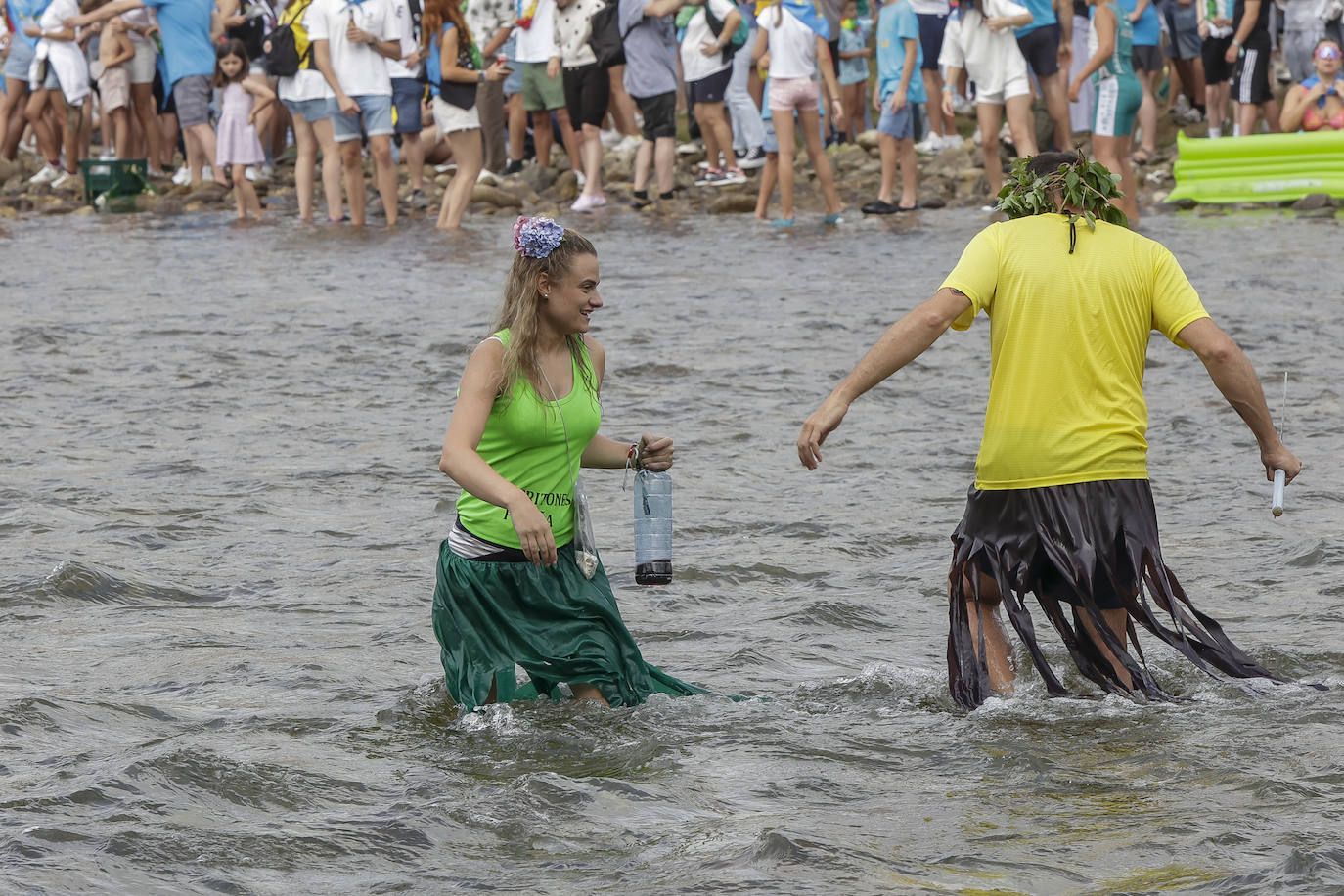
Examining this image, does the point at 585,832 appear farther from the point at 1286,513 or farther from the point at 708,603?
the point at 1286,513

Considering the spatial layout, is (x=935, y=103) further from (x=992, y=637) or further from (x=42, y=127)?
(x=992, y=637)

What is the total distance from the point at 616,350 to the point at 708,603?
4790mm

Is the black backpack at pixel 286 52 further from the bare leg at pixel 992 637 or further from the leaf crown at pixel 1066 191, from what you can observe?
the bare leg at pixel 992 637

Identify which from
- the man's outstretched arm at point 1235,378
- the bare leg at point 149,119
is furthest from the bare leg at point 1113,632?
the bare leg at point 149,119

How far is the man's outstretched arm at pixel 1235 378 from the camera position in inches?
196

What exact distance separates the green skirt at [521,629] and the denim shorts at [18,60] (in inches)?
751

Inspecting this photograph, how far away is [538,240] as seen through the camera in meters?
5.14

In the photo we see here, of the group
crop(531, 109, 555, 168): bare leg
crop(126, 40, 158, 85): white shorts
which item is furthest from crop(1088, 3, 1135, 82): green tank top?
crop(126, 40, 158, 85): white shorts

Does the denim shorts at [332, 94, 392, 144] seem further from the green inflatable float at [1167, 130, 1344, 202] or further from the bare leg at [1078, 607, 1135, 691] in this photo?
the bare leg at [1078, 607, 1135, 691]

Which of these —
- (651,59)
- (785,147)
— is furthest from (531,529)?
(651,59)

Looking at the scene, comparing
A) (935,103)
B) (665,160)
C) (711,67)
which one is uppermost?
(711,67)

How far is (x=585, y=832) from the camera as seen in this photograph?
4488 millimetres

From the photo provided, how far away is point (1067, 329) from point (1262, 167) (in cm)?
1382

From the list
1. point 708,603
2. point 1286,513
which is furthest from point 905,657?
point 1286,513
